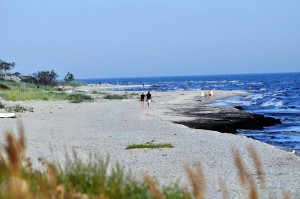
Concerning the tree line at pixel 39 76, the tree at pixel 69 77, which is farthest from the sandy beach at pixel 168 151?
the tree at pixel 69 77

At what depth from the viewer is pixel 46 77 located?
10125cm

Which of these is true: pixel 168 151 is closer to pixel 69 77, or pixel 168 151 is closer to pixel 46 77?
pixel 46 77

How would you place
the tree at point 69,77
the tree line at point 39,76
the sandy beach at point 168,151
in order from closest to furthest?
the sandy beach at point 168,151 → the tree line at point 39,76 → the tree at point 69,77

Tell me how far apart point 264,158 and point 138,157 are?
11.3 ft

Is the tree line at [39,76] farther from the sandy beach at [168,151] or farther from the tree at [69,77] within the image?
the sandy beach at [168,151]

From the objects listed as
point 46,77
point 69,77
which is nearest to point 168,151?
point 46,77

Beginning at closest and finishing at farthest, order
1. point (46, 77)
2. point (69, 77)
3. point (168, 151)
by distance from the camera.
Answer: point (168, 151) < point (46, 77) < point (69, 77)

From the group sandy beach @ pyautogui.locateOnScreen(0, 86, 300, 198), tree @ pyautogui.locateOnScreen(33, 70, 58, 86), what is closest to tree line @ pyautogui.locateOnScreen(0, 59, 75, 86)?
tree @ pyautogui.locateOnScreen(33, 70, 58, 86)

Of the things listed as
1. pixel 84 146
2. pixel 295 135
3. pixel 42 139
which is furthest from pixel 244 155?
pixel 295 135

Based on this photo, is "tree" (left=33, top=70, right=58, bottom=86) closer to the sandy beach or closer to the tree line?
the tree line

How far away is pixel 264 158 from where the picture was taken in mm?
14859

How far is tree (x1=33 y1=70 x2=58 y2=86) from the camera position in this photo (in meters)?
101

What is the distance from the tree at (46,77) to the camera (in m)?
101

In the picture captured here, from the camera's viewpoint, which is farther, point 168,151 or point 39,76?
point 39,76
